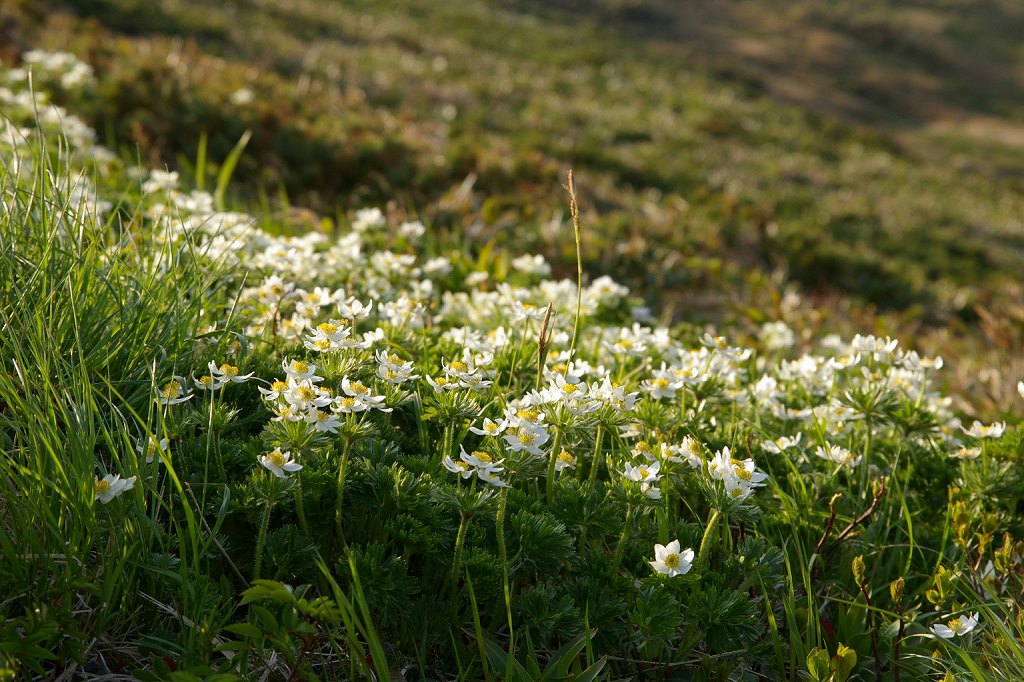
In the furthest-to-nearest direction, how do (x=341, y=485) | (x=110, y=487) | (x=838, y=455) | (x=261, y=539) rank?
(x=838, y=455)
(x=341, y=485)
(x=261, y=539)
(x=110, y=487)

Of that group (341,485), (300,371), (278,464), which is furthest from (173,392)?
(341,485)

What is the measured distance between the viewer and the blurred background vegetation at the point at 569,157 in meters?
7.34

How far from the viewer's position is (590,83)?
20844mm

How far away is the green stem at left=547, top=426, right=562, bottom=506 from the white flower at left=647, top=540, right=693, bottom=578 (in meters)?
0.40

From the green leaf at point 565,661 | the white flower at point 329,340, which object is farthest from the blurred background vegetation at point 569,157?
the green leaf at point 565,661

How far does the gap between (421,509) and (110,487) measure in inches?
32.0

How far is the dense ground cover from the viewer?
2.09 m

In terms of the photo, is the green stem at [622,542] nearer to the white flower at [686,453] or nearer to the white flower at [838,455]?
the white flower at [686,453]

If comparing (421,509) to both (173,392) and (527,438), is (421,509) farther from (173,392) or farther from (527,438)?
(173,392)

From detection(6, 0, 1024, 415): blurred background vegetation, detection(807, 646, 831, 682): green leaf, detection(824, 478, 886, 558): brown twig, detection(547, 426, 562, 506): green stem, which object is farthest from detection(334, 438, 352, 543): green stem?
detection(6, 0, 1024, 415): blurred background vegetation

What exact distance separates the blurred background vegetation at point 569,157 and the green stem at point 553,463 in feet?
11.2

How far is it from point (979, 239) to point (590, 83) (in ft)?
33.6

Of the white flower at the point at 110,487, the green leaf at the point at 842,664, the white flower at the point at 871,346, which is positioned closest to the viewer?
the white flower at the point at 110,487

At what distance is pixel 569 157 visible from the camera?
1179 centimetres
